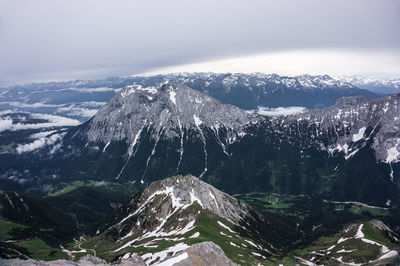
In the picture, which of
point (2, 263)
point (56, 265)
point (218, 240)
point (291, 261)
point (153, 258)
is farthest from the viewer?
point (218, 240)

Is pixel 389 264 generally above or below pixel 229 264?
above

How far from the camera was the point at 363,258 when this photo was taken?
17612 centimetres

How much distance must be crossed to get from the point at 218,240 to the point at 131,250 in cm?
5450

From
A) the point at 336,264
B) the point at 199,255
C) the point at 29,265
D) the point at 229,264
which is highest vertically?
the point at 29,265

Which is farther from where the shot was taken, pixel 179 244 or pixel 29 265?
pixel 179 244

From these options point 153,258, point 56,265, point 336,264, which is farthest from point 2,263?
point 336,264

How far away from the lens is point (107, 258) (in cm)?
19462

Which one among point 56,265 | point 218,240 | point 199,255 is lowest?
point 218,240

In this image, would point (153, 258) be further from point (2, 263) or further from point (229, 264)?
point (2, 263)

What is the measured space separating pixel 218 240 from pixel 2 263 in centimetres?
12657

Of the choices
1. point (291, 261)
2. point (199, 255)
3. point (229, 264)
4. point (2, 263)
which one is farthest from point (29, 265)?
point (291, 261)

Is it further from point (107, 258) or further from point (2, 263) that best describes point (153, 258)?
point (2, 263)

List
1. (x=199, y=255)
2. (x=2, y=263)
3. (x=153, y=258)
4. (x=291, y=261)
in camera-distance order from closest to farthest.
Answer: (x=2, y=263), (x=199, y=255), (x=153, y=258), (x=291, y=261)

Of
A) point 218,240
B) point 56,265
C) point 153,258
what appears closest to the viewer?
point 56,265
